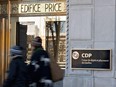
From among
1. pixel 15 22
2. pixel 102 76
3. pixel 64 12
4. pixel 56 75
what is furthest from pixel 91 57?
pixel 56 75

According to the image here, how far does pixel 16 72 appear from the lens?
7629 mm

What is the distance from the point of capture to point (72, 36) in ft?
45.3

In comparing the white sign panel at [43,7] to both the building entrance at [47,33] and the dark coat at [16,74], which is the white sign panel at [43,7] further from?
the dark coat at [16,74]

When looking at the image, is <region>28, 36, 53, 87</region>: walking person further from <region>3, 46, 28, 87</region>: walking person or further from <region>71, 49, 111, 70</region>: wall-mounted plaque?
<region>71, 49, 111, 70</region>: wall-mounted plaque

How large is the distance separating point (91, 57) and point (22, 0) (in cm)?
387

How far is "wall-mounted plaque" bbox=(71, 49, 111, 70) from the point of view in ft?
44.1

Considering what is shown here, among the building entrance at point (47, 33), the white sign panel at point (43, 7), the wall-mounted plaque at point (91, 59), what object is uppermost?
the white sign panel at point (43, 7)

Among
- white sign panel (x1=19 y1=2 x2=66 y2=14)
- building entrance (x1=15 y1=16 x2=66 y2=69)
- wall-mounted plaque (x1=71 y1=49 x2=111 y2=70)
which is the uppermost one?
white sign panel (x1=19 y1=2 x2=66 y2=14)

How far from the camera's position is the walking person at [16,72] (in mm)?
7582

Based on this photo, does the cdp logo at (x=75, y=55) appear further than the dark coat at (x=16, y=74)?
Yes

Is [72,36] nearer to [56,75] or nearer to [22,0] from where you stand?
[22,0]

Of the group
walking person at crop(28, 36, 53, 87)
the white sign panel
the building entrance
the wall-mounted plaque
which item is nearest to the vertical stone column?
the wall-mounted plaque

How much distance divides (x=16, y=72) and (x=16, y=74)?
0.04 metres

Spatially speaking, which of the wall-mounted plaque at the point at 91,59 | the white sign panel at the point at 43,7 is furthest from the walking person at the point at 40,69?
the white sign panel at the point at 43,7
